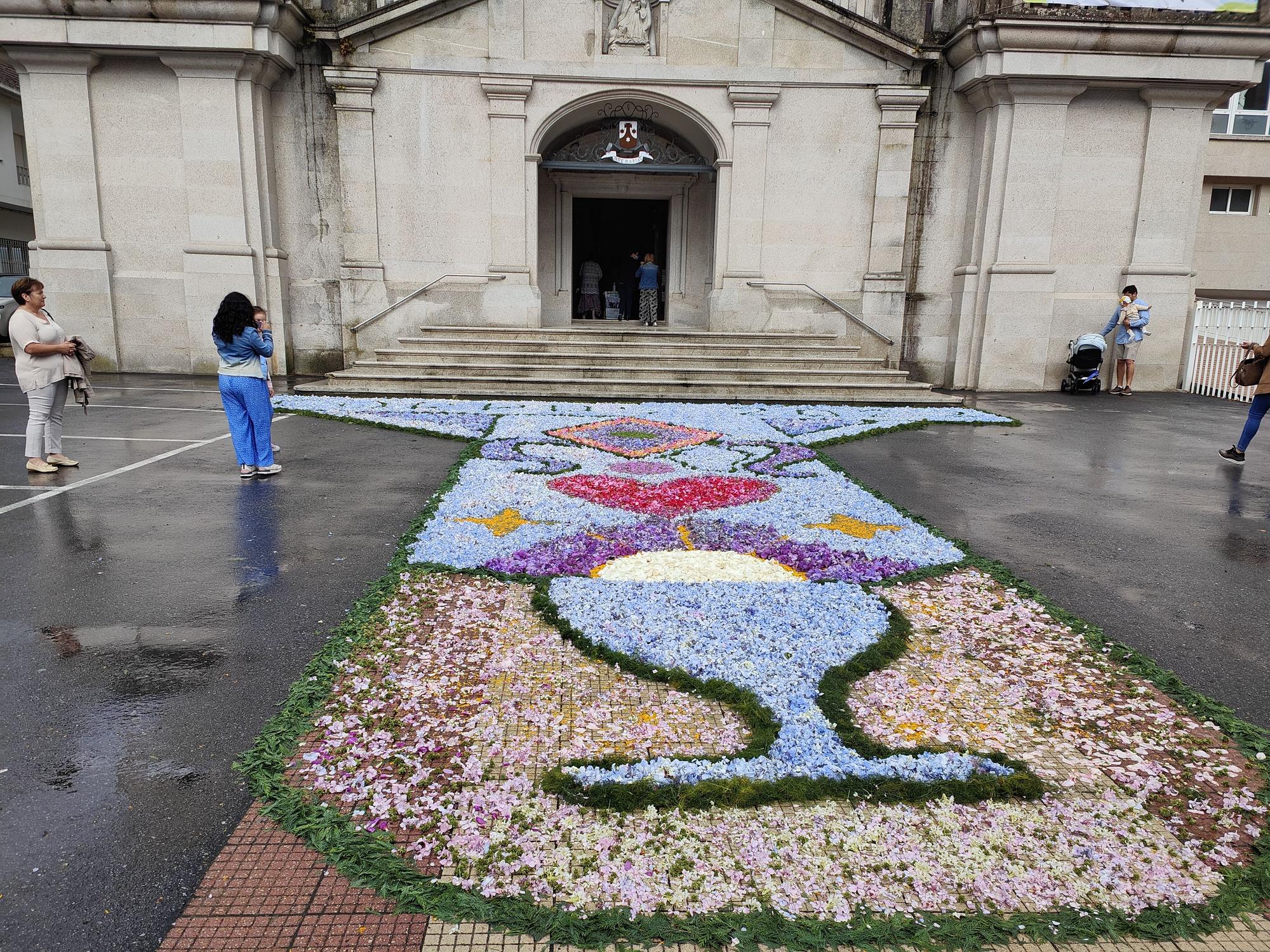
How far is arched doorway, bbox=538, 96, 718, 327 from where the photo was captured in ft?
55.1

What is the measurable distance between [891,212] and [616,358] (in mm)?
6550

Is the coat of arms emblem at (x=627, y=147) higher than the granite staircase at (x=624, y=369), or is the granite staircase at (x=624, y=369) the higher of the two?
the coat of arms emblem at (x=627, y=147)

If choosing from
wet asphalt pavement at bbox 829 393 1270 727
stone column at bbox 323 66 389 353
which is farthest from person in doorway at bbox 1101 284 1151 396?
stone column at bbox 323 66 389 353

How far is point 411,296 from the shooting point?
50.9 ft

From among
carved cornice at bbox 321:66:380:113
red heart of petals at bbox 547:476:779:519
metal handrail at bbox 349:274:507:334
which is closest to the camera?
red heart of petals at bbox 547:476:779:519

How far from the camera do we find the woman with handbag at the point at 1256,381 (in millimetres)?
8406

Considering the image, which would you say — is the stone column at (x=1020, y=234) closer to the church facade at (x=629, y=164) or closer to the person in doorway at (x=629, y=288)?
the church facade at (x=629, y=164)

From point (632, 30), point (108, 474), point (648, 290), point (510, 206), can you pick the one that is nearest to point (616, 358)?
point (510, 206)

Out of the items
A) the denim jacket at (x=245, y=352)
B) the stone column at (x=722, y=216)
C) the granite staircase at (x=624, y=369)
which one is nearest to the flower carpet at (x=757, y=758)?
the denim jacket at (x=245, y=352)

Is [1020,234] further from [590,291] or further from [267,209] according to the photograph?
[267,209]

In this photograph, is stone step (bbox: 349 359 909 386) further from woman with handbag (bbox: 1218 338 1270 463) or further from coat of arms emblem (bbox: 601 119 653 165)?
woman with handbag (bbox: 1218 338 1270 463)

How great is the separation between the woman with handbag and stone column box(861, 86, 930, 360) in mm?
7856

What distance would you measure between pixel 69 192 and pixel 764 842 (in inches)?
689

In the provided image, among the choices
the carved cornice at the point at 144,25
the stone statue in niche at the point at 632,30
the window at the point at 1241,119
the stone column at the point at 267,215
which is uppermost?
the window at the point at 1241,119
